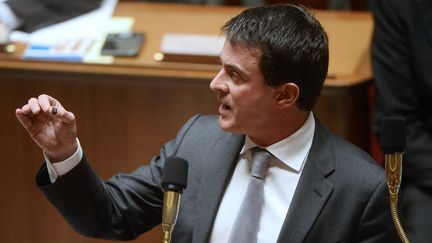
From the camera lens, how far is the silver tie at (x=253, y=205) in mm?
1354

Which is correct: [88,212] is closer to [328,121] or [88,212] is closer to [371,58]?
[328,121]

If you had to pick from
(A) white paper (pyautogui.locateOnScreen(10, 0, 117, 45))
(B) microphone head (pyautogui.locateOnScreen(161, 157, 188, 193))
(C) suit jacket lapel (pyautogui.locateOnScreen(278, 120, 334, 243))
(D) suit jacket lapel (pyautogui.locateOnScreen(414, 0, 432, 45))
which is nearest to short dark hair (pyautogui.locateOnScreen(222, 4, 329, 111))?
(C) suit jacket lapel (pyautogui.locateOnScreen(278, 120, 334, 243))

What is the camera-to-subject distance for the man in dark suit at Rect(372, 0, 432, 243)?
1.94 meters

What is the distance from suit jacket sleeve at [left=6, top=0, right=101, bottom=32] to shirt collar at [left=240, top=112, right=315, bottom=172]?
2.85 ft

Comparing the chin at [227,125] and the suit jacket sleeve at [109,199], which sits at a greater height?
the chin at [227,125]

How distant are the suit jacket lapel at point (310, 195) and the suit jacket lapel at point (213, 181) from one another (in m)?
0.12

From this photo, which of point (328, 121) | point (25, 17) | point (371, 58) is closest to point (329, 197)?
point (328, 121)

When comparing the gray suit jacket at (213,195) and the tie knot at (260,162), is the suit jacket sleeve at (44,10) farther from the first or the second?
the tie knot at (260,162)

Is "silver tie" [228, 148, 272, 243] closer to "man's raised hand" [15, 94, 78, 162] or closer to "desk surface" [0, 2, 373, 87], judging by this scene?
"man's raised hand" [15, 94, 78, 162]

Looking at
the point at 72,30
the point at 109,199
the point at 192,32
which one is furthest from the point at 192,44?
the point at 109,199

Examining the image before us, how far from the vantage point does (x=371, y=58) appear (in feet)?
6.53

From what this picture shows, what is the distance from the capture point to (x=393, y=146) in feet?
3.89

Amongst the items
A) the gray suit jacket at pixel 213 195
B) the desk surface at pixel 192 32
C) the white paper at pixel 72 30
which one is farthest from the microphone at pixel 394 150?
the white paper at pixel 72 30

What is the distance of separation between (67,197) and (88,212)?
0.04 metres
